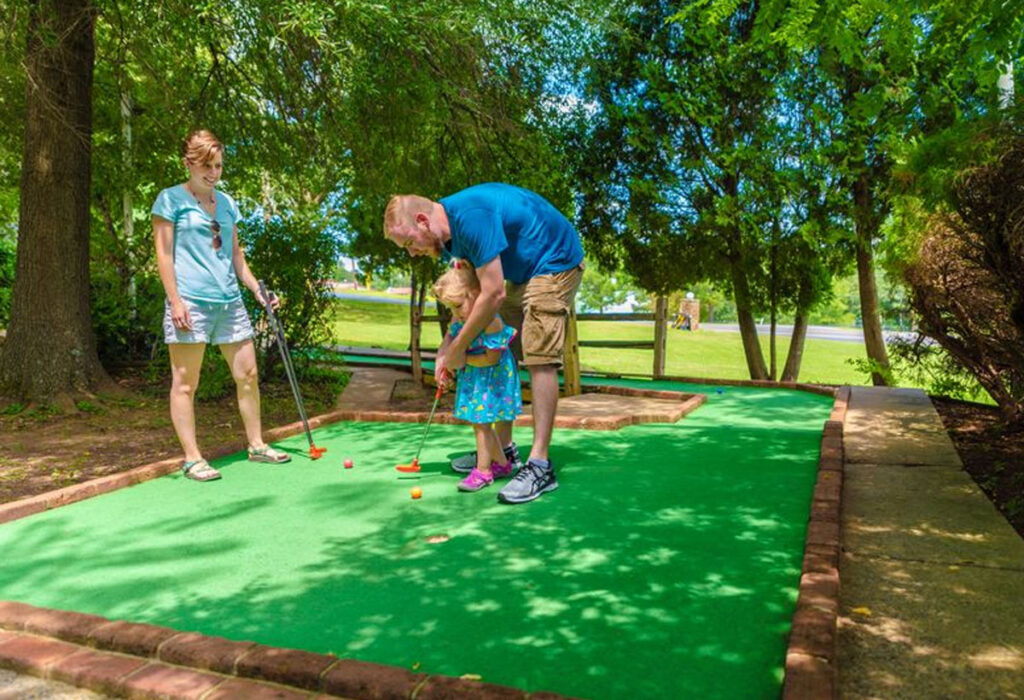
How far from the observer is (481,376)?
13.9ft

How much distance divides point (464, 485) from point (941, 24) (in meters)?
3.65

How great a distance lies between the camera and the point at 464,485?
4.17 meters

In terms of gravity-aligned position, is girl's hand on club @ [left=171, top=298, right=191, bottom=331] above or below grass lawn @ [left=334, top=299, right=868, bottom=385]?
above

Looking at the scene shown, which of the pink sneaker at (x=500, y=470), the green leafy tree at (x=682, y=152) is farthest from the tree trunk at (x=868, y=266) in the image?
the pink sneaker at (x=500, y=470)

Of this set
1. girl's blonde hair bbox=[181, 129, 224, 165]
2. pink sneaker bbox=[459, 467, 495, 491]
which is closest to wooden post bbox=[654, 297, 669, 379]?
pink sneaker bbox=[459, 467, 495, 491]

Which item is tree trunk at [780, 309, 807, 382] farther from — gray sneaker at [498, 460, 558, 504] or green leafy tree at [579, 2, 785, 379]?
gray sneaker at [498, 460, 558, 504]

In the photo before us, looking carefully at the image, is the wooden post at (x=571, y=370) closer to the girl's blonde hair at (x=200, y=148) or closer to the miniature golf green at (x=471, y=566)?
the miniature golf green at (x=471, y=566)

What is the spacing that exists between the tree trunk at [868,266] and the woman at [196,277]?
9.19 meters

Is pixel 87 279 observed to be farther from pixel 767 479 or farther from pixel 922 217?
pixel 922 217

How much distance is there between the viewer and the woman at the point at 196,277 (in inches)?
175

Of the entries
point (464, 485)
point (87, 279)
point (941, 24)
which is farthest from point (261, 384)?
point (941, 24)

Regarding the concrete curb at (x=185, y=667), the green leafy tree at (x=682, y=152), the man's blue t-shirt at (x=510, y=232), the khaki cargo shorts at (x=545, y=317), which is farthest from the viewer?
the green leafy tree at (x=682, y=152)

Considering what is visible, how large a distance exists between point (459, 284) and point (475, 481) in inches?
40.8

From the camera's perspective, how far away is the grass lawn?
21.7 m
